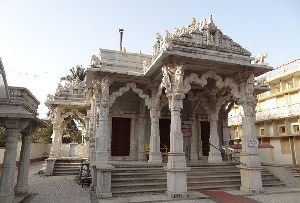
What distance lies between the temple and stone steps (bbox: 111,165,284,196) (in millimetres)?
559

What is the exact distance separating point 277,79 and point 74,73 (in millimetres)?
26372

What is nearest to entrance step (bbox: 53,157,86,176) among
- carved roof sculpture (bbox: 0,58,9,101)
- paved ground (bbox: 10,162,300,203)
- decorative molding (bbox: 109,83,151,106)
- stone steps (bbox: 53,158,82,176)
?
stone steps (bbox: 53,158,82,176)

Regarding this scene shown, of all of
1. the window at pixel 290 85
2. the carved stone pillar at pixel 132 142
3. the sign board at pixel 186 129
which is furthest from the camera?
the window at pixel 290 85

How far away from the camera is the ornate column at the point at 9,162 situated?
20.0 ft

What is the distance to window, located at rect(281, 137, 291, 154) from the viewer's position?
19.3m

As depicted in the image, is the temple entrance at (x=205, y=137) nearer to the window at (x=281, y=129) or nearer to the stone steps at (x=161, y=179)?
the stone steps at (x=161, y=179)

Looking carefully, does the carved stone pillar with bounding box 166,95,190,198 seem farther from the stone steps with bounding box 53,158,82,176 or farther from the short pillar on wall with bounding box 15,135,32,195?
the stone steps with bounding box 53,158,82,176

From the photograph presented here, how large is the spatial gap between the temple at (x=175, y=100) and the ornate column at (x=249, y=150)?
0.04m

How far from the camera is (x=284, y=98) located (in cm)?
2008

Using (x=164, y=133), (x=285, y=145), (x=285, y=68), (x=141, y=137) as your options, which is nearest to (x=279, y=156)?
(x=285, y=145)

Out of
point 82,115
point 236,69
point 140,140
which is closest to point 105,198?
point 140,140

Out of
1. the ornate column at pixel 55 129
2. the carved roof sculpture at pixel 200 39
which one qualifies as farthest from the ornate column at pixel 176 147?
the ornate column at pixel 55 129

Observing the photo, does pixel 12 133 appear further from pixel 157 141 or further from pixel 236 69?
pixel 236 69

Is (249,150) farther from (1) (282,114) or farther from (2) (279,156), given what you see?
(2) (279,156)
